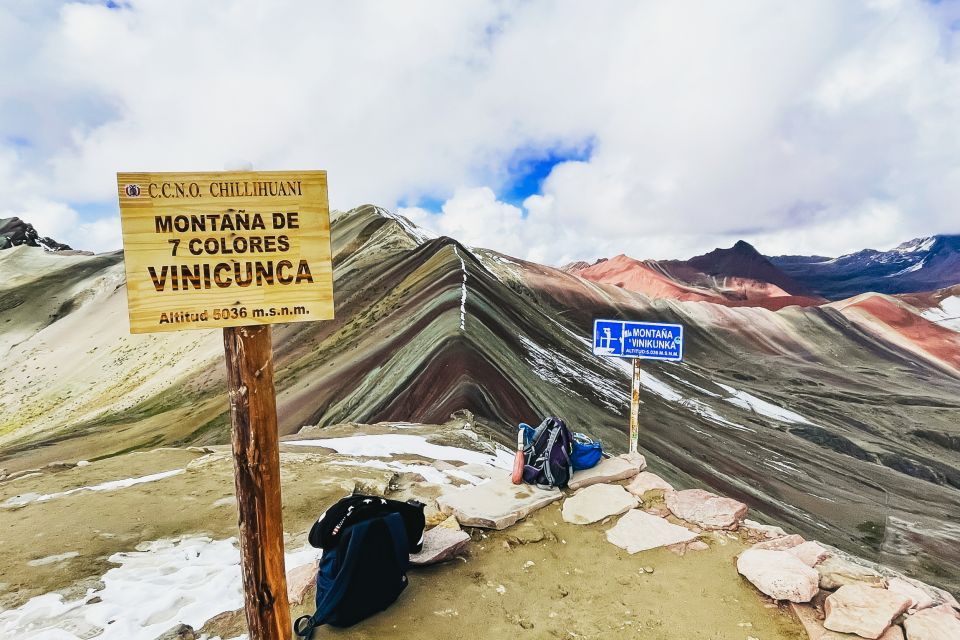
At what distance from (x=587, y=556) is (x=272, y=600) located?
2.82 metres

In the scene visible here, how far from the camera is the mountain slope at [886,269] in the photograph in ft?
359

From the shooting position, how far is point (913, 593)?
355cm

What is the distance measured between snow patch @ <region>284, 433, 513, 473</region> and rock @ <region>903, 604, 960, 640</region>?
5914 mm

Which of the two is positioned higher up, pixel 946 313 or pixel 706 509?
pixel 706 509

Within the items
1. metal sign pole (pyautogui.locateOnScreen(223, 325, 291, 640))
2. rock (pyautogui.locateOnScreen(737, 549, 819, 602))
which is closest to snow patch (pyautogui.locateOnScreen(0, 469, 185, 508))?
metal sign pole (pyautogui.locateOnScreen(223, 325, 291, 640))

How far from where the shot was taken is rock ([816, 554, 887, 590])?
3703mm

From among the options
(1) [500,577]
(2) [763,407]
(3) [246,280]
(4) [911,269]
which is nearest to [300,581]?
(1) [500,577]

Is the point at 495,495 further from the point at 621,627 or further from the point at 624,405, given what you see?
the point at 624,405

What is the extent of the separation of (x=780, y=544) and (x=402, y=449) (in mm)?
6192

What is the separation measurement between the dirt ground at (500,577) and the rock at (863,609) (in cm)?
27

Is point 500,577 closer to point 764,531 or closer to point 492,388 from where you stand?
point 764,531

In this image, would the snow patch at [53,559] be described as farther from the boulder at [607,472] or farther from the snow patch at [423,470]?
the boulder at [607,472]

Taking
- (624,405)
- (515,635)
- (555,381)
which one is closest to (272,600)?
(515,635)

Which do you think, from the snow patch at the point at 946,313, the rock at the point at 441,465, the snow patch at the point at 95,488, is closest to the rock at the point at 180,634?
the rock at the point at 441,465
